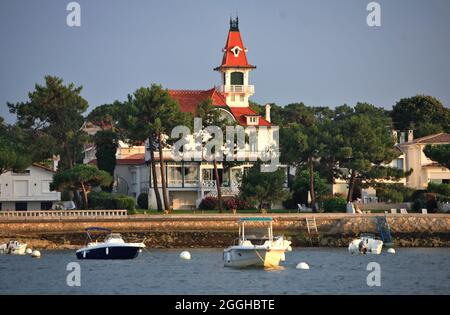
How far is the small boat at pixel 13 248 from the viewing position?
89562mm

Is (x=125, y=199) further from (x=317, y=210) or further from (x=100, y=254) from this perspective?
(x=100, y=254)

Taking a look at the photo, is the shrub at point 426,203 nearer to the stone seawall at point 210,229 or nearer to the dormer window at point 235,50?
the stone seawall at point 210,229

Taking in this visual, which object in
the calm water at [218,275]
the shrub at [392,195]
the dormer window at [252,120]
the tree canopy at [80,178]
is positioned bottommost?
the calm water at [218,275]

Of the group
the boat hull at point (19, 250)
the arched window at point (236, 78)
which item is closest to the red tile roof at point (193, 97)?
the arched window at point (236, 78)

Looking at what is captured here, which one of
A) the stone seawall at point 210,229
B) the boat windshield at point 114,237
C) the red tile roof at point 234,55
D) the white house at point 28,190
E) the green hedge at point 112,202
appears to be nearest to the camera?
the boat windshield at point 114,237

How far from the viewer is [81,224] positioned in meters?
94.7

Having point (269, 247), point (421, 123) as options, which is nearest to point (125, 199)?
point (269, 247)

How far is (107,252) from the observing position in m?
81.9

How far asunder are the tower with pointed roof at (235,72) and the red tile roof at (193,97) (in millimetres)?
1895

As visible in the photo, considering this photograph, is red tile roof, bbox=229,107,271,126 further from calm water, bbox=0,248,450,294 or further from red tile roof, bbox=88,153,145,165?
calm water, bbox=0,248,450,294

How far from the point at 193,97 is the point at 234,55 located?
7.81 m

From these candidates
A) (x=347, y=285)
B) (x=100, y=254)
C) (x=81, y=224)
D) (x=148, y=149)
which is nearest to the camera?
(x=347, y=285)
